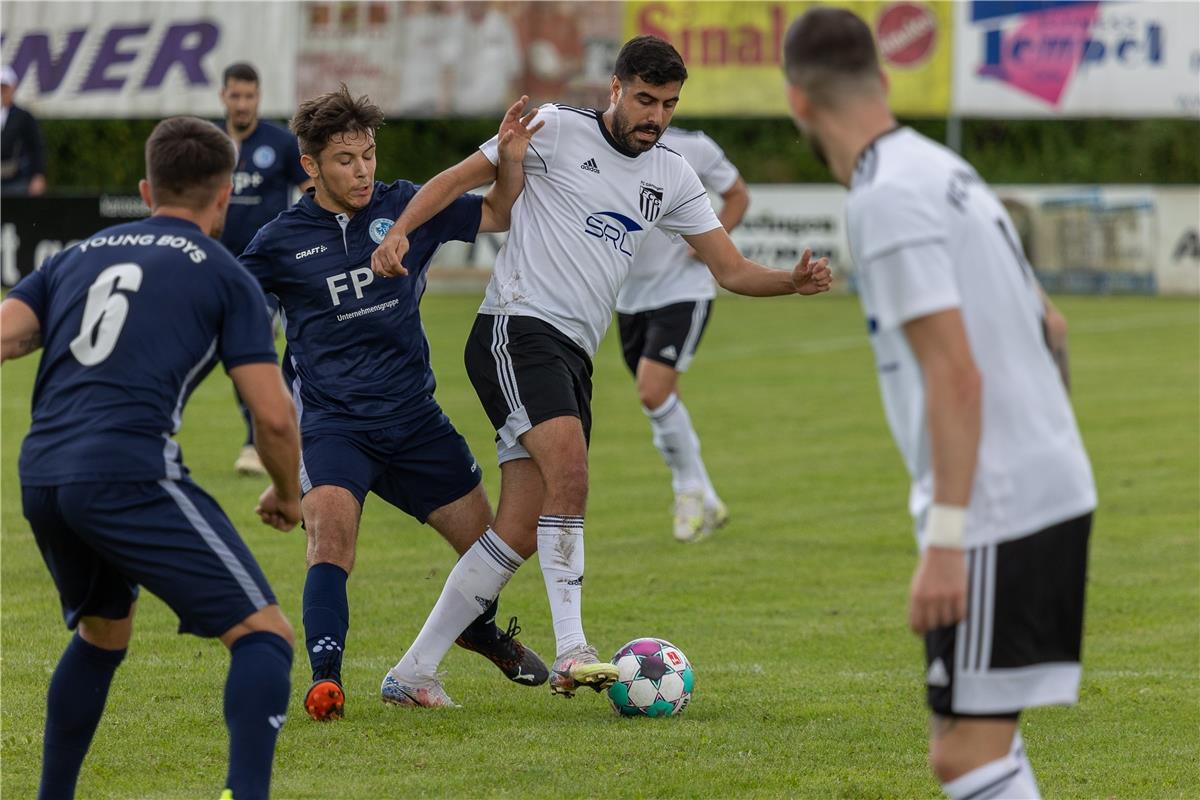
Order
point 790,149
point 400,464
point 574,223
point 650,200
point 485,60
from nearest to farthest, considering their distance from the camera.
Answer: point 400,464 → point 574,223 → point 650,200 → point 485,60 → point 790,149

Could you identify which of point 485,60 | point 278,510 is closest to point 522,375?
point 278,510

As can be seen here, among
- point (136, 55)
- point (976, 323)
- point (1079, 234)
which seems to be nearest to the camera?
point (976, 323)

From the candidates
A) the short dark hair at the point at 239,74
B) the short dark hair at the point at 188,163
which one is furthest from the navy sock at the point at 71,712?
the short dark hair at the point at 239,74

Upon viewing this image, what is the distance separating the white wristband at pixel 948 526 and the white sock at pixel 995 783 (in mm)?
550

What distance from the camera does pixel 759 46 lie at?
32156mm

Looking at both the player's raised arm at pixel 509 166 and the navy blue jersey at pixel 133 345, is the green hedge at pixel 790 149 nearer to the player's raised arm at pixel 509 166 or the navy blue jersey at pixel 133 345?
the player's raised arm at pixel 509 166

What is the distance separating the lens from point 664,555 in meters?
9.55

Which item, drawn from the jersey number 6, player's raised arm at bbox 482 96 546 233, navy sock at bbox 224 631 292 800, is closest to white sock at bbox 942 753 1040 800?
navy sock at bbox 224 631 292 800

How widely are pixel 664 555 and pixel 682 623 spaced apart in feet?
5.89

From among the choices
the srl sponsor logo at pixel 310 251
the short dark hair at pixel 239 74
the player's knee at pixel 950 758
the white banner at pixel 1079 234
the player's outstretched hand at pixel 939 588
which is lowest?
the white banner at pixel 1079 234

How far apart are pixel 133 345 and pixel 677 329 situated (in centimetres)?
651

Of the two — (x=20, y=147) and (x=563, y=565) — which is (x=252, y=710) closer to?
(x=563, y=565)

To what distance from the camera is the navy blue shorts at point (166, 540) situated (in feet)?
13.6

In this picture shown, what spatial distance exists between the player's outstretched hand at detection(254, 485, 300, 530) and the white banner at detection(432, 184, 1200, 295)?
26.0 m
